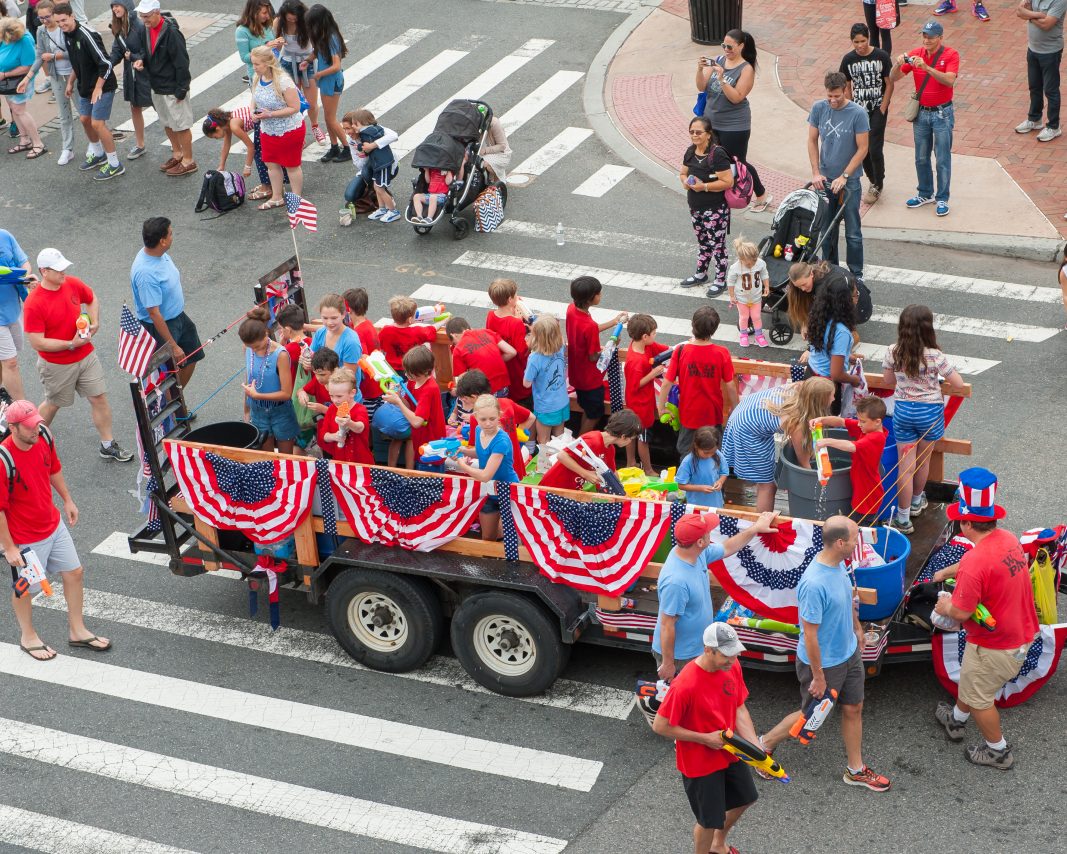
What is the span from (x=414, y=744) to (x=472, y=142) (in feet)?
27.2

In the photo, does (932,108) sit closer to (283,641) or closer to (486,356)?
(486,356)

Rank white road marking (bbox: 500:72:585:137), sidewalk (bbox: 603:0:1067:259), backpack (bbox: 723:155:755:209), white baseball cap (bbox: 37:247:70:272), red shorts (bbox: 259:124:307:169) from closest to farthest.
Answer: white baseball cap (bbox: 37:247:70:272)
backpack (bbox: 723:155:755:209)
sidewalk (bbox: 603:0:1067:259)
red shorts (bbox: 259:124:307:169)
white road marking (bbox: 500:72:585:137)

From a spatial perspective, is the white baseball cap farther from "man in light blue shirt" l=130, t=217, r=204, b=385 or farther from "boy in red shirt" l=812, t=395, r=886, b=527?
"boy in red shirt" l=812, t=395, r=886, b=527

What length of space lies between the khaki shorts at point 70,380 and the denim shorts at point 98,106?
6.26 metres

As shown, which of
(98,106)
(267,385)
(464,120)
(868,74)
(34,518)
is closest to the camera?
(34,518)

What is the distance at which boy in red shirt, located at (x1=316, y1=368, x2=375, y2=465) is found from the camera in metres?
9.16

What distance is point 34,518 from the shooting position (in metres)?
9.15

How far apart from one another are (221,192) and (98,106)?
2.21 metres

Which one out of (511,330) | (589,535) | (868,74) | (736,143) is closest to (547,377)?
(511,330)

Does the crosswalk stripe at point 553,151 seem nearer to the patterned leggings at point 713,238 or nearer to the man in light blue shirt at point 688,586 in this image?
the patterned leggings at point 713,238

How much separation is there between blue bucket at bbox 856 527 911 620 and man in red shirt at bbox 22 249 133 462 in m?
6.54

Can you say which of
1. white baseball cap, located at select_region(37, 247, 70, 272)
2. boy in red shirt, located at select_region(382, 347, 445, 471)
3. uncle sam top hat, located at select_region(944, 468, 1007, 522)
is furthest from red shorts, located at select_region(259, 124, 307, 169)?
uncle sam top hat, located at select_region(944, 468, 1007, 522)

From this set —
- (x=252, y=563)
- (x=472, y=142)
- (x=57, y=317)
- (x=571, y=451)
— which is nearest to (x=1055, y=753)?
(x=571, y=451)

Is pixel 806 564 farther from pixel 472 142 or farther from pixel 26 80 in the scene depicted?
pixel 26 80
